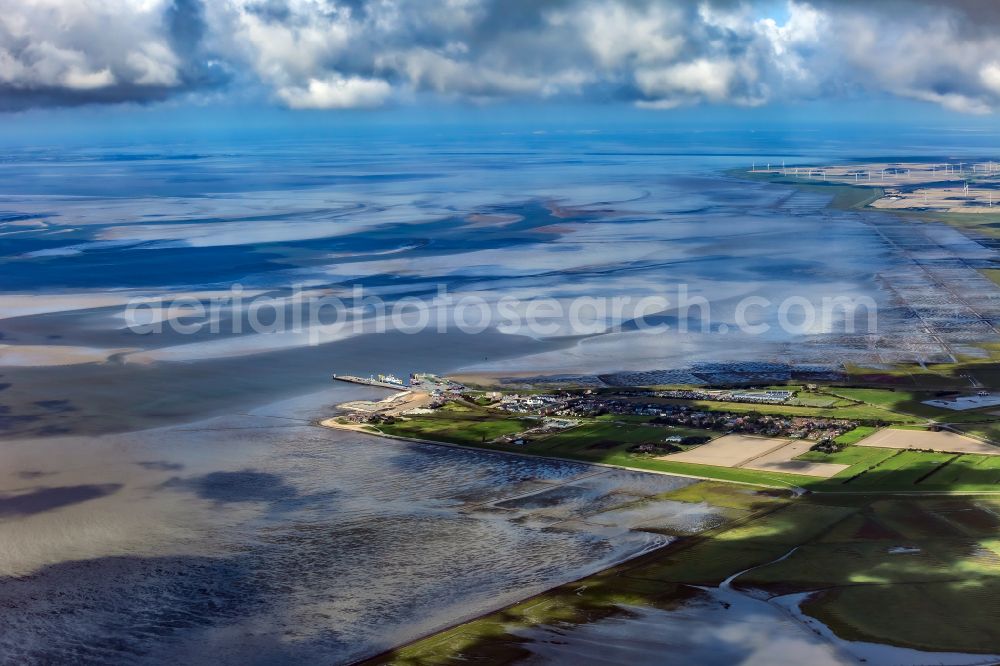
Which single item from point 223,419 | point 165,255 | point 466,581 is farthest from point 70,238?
point 466,581

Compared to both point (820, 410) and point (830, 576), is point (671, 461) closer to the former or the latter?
point (820, 410)

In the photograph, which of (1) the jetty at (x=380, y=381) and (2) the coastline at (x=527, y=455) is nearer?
(2) the coastline at (x=527, y=455)

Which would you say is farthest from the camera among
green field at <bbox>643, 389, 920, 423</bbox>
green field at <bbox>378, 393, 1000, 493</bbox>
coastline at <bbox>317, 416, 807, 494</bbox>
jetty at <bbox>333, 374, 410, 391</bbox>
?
jetty at <bbox>333, 374, 410, 391</bbox>

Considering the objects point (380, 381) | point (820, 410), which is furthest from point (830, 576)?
point (380, 381)

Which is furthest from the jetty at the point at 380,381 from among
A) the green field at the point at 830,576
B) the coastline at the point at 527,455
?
the green field at the point at 830,576

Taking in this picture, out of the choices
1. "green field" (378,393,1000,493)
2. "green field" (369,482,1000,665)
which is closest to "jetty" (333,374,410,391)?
"green field" (378,393,1000,493)

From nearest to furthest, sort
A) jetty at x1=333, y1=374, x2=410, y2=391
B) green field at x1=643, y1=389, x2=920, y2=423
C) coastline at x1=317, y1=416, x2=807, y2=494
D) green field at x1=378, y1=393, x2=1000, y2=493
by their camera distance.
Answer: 1. green field at x1=378, y1=393, x2=1000, y2=493
2. coastline at x1=317, y1=416, x2=807, y2=494
3. green field at x1=643, y1=389, x2=920, y2=423
4. jetty at x1=333, y1=374, x2=410, y2=391

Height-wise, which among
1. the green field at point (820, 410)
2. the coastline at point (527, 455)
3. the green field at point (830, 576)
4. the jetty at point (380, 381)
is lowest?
the green field at point (830, 576)

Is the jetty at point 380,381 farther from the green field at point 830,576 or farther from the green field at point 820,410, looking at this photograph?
the green field at point 830,576

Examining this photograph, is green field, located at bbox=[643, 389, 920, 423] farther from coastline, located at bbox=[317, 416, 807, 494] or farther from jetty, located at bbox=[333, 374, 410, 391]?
jetty, located at bbox=[333, 374, 410, 391]

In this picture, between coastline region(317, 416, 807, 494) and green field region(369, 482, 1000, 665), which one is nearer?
green field region(369, 482, 1000, 665)

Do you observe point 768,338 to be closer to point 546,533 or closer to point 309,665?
point 546,533
